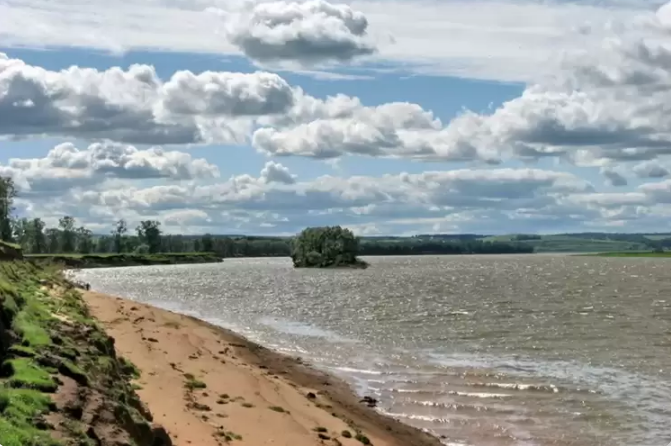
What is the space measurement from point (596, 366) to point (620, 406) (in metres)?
7.64

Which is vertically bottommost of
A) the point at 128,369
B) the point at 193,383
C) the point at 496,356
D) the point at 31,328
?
the point at 496,356

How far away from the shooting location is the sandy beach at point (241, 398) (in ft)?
54.0

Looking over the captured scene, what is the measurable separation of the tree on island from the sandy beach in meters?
145

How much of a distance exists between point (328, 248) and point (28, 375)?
6555 inches

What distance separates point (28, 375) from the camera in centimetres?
1195

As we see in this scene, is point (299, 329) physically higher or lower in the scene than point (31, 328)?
lower

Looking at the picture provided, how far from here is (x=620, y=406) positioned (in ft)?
79.4

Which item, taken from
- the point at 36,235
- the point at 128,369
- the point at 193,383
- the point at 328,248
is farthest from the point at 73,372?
the point at 36,235

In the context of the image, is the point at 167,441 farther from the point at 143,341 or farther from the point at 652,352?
the point at 652,352

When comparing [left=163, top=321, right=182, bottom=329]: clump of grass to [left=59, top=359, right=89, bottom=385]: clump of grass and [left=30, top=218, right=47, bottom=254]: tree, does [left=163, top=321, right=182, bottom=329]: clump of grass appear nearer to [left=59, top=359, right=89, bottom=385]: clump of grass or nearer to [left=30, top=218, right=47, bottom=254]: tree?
[left=59, top=359, right=89, bottom=385]: clump of grass

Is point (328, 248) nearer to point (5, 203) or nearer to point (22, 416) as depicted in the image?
point (5, 203)

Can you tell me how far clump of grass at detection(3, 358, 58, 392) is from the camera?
11602 mm

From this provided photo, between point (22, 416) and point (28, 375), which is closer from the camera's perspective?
point (22, 416)

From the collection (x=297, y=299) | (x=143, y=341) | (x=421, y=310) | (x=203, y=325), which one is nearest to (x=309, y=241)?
(x=297, y=299)
